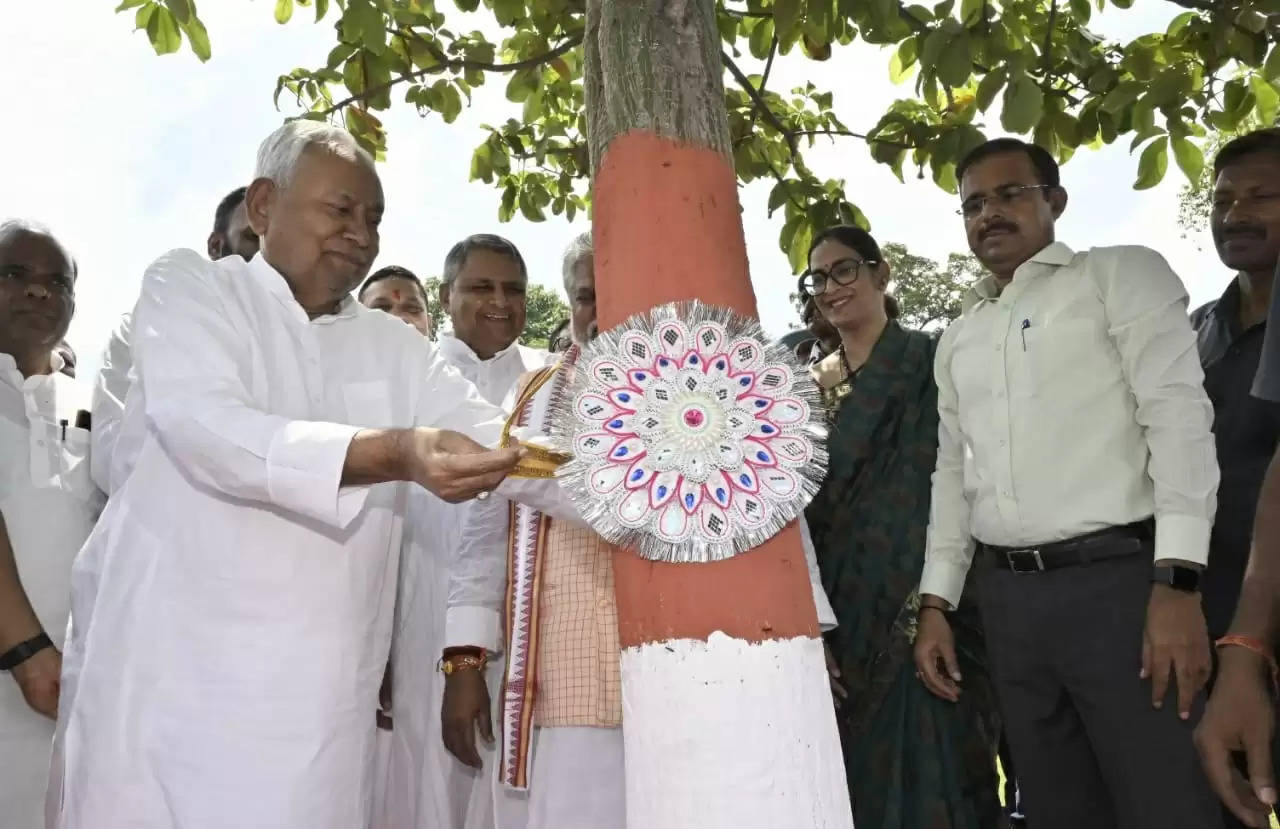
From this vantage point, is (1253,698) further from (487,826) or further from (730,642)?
(487,826)

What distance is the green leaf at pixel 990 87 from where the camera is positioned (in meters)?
2.88

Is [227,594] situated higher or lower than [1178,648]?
higher

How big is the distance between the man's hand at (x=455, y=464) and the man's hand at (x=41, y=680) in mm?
1511

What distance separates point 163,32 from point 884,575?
2.73m

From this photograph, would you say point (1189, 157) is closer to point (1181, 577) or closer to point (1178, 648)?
point (1181, 577)

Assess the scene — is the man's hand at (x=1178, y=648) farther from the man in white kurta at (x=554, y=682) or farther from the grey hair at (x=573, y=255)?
the grey hair at (x=573, y=255)

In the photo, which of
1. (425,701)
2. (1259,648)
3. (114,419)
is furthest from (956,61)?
(425,701)

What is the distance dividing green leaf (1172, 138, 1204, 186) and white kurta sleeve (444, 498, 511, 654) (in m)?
2.29

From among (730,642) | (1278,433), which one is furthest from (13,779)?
(1278,433)

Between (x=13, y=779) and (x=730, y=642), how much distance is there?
240cm

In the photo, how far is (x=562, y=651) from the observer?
2.39 metres

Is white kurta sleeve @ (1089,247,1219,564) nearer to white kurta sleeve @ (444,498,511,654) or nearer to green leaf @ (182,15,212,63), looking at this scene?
white kurta sleeve @ (444,498,511,654)

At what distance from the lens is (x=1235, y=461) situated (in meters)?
3.02

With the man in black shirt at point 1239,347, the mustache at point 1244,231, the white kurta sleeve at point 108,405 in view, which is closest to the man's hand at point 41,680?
the white kurta sleeve at point 108,405
